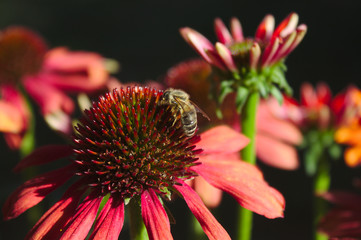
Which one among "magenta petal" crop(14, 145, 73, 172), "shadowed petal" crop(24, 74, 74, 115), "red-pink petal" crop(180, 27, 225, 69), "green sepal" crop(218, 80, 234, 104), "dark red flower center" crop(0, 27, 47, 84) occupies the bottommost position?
"magenta petal" crop(14, 145, 73, 172)

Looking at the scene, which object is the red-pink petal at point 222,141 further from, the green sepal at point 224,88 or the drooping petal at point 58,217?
the drooping petal at point 58,217

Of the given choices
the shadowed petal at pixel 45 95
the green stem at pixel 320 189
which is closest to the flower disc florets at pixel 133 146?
the green stem at pixel 320 189

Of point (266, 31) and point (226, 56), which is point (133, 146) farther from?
point (266, 31)

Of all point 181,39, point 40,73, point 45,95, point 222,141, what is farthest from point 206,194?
point 181,39

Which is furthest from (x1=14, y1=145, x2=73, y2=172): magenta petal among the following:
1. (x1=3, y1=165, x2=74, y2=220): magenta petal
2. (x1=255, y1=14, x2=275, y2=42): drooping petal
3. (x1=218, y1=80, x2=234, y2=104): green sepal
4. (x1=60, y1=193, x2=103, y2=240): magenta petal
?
(x1=255, y1=14, x2=275, y2=42): drooping petal

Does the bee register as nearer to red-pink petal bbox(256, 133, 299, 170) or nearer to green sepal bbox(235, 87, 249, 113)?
green sepal bbox(235, 87, 249, 113)

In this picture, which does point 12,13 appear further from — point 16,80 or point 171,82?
point 171,82

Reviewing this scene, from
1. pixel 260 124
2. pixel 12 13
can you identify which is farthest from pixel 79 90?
pixel 12 13
